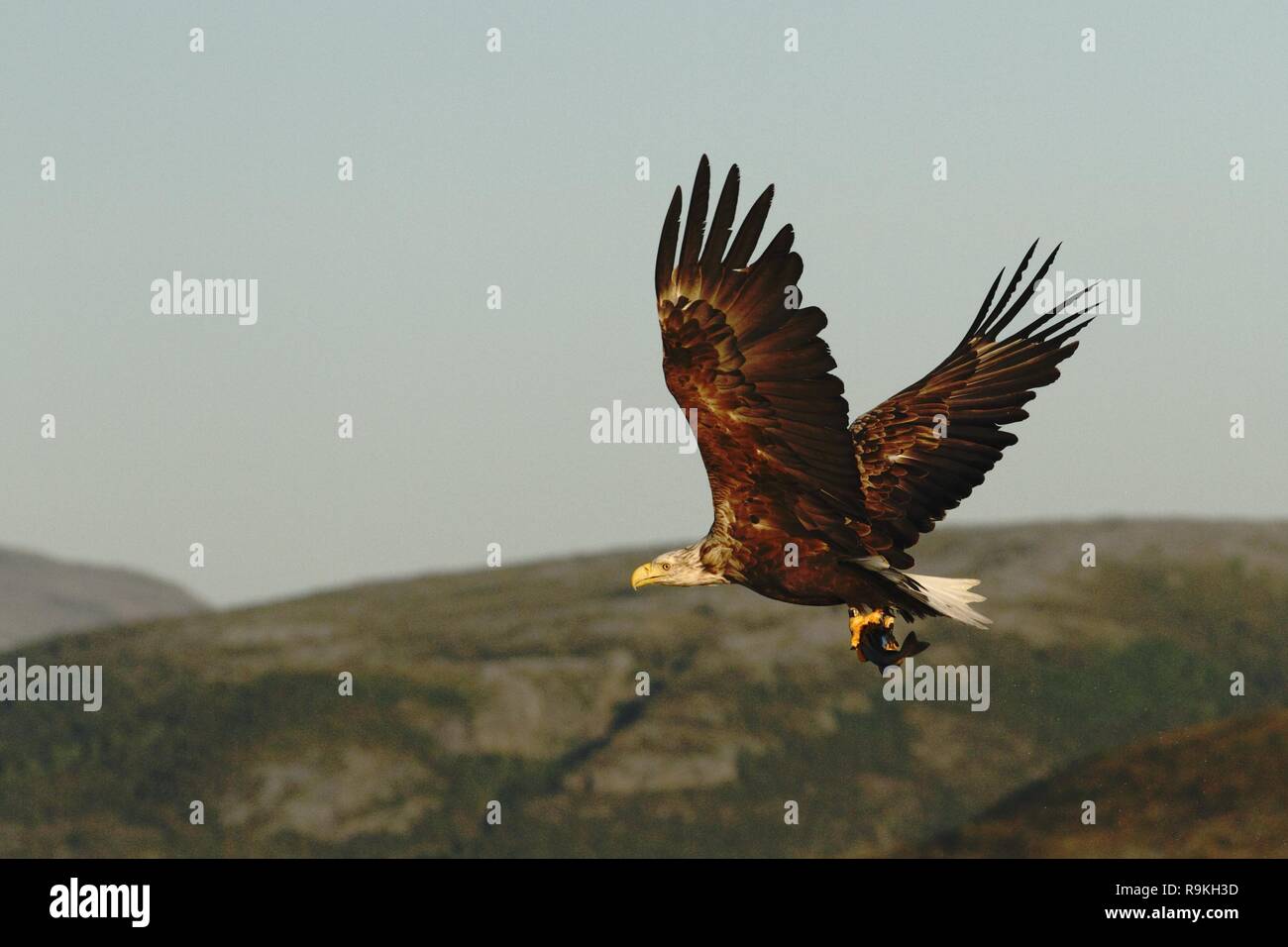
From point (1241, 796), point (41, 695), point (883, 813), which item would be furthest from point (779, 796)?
point (41, 695)

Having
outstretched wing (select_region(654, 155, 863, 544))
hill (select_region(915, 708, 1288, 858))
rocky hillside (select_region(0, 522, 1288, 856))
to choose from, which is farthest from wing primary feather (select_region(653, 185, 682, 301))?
rocky hillside (select_region(0, 522, 1288, 856))

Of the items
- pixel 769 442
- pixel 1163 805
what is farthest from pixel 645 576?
pixel 1163 805

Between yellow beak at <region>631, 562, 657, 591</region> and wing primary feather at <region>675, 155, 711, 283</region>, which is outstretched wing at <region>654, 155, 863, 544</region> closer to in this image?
wing primary feather at <region>675, 155, 711, 283</region>

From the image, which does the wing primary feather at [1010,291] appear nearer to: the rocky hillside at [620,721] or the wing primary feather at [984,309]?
the wing primary feather at [984,309]

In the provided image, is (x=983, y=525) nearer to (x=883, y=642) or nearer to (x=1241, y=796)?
(x=1241, y=796)

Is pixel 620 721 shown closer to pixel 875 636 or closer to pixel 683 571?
pixel 683 571

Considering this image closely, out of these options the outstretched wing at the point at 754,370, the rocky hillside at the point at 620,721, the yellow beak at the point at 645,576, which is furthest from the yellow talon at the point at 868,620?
the rocky hillside at the point at 620,721
